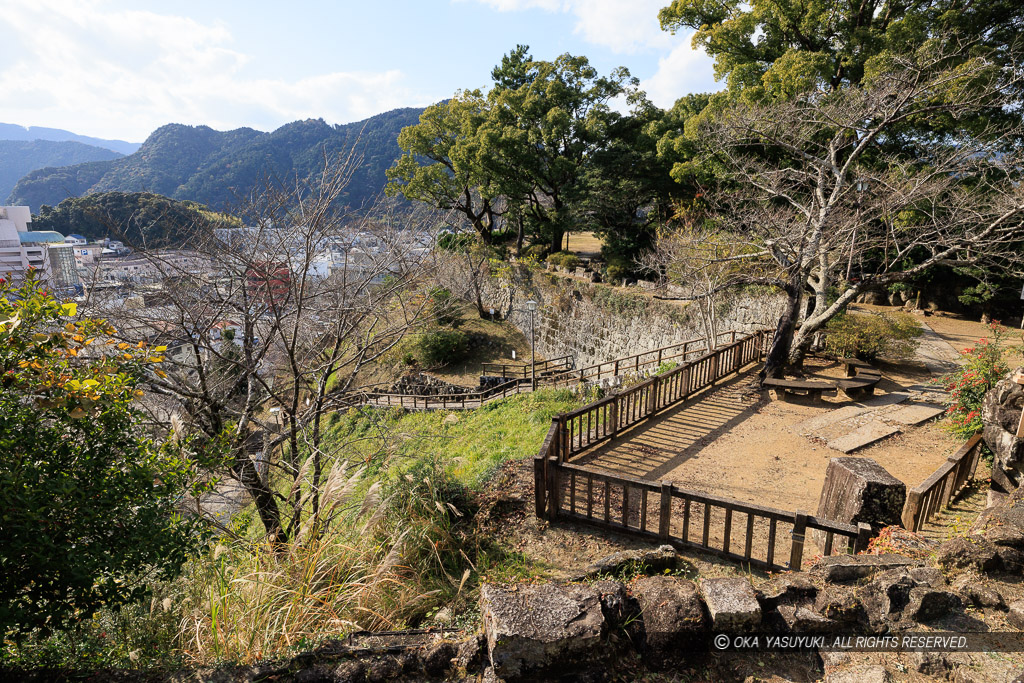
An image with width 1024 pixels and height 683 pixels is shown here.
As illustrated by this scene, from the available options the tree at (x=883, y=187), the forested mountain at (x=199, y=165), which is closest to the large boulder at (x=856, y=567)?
the tree at (x=883, y=187)

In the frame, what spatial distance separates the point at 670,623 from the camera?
311 cm

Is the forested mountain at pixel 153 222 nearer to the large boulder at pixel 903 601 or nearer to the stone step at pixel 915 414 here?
the large boulder at pixel 903 601

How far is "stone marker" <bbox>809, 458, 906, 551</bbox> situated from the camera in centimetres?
454

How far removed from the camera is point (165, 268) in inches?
234

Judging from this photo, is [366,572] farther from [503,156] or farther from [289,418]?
[503,156]

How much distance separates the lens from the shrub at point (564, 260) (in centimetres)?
2386

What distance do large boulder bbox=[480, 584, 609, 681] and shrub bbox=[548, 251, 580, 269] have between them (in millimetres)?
21495

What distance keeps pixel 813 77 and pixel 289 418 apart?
54.7 feet

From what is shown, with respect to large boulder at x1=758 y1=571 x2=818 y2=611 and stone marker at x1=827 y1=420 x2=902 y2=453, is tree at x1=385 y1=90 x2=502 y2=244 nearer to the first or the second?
stone marker at x1=827 y1=420 x2=902 y2=453

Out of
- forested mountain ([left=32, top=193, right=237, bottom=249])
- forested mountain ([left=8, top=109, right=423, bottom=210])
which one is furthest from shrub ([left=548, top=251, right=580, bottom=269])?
forested mountain ([left=32, top=193, right=237, bottom=249])

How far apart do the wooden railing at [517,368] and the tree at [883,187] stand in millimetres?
9366

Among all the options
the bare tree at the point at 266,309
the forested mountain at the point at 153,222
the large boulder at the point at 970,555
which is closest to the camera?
the large boulder at the point at 970,555

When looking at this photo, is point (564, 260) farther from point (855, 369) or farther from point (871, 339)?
point (855, 369)

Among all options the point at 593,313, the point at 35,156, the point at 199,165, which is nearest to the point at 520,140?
the point at 593,313
